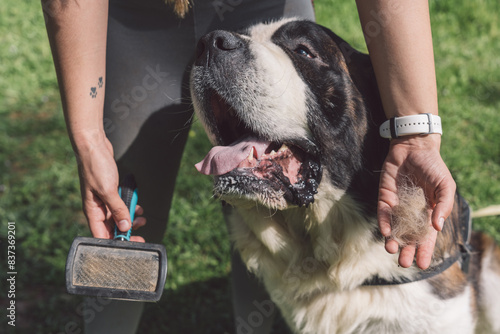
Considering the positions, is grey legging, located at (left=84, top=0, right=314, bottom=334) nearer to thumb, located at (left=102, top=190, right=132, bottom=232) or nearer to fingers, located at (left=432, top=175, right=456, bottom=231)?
thumb, located at (left=102, top=190, right=132, bottom=232)

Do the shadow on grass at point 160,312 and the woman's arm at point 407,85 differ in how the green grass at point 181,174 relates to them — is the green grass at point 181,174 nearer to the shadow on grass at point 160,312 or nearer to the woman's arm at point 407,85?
the shadow on grass at point 160,312

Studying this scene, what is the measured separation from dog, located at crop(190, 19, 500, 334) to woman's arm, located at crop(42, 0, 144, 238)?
34 centimetres

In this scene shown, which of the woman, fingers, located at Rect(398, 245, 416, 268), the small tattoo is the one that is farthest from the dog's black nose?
fingers, located at Rect(398, 245, 416, 268)

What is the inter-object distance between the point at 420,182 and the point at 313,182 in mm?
425

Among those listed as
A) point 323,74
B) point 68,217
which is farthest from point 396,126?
point 68,217

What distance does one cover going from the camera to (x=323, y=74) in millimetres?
1924

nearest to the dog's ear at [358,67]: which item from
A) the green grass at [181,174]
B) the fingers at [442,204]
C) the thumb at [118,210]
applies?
the fingers at [442,204]

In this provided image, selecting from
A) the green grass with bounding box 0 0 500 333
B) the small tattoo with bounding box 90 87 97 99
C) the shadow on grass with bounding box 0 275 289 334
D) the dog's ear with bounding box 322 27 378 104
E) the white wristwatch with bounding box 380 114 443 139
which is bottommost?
the shadow on grass with bounding box 0 275 289 334

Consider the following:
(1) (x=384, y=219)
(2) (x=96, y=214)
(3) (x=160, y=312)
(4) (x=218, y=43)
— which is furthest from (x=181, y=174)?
(1) (x=384, y=219)

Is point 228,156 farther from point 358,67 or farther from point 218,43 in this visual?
point 358,67

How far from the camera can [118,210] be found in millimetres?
1772

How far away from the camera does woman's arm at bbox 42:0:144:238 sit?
166 cm

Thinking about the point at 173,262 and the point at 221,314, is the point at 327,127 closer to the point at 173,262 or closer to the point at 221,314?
the point at 221,314

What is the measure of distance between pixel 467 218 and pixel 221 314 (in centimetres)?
157
